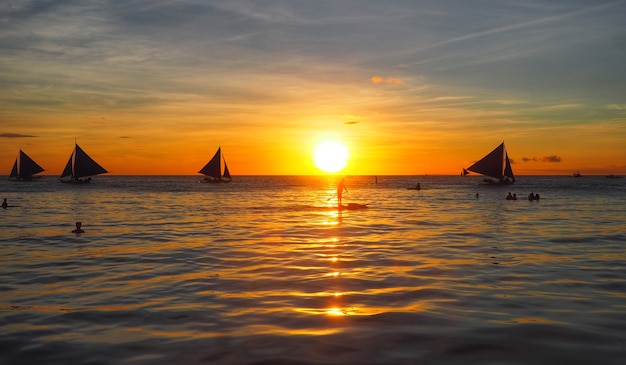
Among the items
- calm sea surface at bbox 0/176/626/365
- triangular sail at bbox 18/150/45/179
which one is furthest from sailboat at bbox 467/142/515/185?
triangular sail at bbox 18/150/45/179

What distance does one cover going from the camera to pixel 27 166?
136 meters

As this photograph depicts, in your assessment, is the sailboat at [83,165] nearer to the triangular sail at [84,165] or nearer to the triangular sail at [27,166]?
the triangular sail at [84,165]

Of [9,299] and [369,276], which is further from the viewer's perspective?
[369,276]

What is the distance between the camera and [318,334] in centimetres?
919

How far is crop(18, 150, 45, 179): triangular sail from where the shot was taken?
132 metres

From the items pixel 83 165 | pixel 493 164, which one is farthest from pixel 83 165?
pixel 493 164

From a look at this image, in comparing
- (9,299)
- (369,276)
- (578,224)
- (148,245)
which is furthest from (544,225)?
(9,299)

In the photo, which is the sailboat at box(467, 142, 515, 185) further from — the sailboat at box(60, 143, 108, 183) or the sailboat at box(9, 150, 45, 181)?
the sailboat at box(9, 150, 45, 181)

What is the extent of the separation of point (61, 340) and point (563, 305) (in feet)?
36.4

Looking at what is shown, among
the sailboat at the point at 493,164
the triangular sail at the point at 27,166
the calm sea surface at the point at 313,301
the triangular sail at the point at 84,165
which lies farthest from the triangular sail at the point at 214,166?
the calm sea surface at the point at 313,301

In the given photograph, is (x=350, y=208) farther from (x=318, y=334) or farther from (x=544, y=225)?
(x=318, y=334)

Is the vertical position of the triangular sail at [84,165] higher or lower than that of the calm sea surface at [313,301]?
higher

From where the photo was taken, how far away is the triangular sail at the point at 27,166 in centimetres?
13200

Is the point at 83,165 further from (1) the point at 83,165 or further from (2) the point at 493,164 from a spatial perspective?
(2) the point at 493,164
